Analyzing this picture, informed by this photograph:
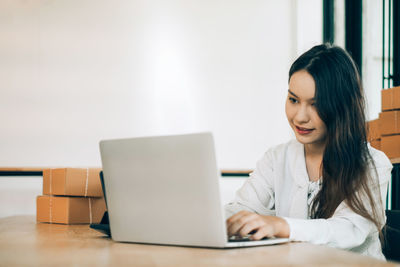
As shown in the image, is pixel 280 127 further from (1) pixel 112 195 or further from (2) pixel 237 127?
(1) pixel 112 195

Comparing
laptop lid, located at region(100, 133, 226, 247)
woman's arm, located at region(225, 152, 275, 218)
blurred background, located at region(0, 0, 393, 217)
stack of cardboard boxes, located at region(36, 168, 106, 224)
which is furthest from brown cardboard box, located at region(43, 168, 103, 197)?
blurred background, located at region(0, 0, 393, 217)

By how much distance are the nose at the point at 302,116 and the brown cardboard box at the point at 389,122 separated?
0.84m

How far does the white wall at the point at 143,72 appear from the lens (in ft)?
10.1

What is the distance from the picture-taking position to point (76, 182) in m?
1.65

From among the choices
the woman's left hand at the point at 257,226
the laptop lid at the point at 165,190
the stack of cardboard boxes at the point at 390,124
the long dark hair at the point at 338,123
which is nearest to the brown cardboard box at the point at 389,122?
the stack of cardboard boxes at the point at 390,124

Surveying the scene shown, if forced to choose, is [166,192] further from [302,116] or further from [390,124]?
[390,124]

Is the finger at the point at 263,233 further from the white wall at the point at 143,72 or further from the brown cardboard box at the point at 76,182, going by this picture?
the white wall at the point at 143,72

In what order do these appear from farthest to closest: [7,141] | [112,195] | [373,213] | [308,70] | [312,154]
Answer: [7,141]
[312,154]
[308,70]
[373,213]
[112,195]

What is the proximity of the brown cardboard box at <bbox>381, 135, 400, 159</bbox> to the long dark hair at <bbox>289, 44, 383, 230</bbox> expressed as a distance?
27.0 inches

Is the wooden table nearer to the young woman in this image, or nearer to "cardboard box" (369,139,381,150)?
the young woman

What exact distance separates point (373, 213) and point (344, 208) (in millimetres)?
69

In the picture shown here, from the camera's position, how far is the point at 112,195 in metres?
0.99

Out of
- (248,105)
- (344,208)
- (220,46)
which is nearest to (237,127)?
(248,105)

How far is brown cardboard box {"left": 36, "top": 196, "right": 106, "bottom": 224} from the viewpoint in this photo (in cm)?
164
